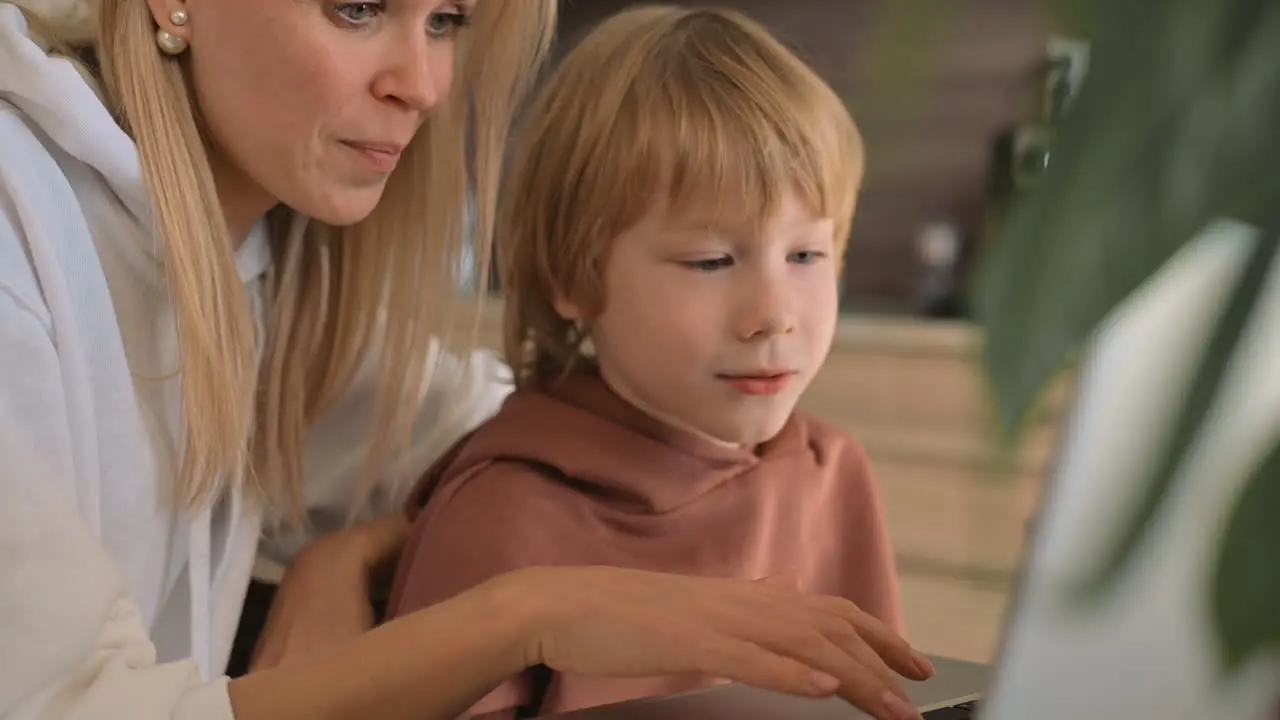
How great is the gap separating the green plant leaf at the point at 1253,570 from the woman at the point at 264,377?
38 cm

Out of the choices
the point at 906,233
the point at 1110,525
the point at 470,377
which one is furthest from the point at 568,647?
the point at 906,233

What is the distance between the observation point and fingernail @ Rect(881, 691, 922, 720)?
2.01ft

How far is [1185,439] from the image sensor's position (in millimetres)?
219

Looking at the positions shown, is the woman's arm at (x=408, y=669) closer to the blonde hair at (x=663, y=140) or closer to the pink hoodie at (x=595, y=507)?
the pink hoodie at (x=595, y=507)

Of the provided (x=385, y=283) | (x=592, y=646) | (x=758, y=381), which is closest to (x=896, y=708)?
(x=592, y=646)

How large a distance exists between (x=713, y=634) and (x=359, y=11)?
0.49m

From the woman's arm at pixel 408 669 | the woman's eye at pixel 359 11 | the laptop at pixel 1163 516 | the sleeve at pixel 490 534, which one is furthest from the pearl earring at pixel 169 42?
the laptop at pixel 1163 516

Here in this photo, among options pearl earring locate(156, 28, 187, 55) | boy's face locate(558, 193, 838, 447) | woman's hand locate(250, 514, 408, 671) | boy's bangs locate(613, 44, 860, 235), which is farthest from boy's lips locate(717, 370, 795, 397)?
pearl earring locate(156, 28, 187, 55)

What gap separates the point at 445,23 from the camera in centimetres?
94

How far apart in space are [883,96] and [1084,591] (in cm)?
10

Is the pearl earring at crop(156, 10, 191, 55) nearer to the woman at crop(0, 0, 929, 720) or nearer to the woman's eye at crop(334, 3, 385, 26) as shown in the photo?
the woman at crop(0, 0, 929, 720)

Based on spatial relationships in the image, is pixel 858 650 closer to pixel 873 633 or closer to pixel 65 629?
pixel 873 633

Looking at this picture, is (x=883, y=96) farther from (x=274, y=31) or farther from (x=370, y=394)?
(x=370, y=394)

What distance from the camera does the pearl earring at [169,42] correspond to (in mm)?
868
